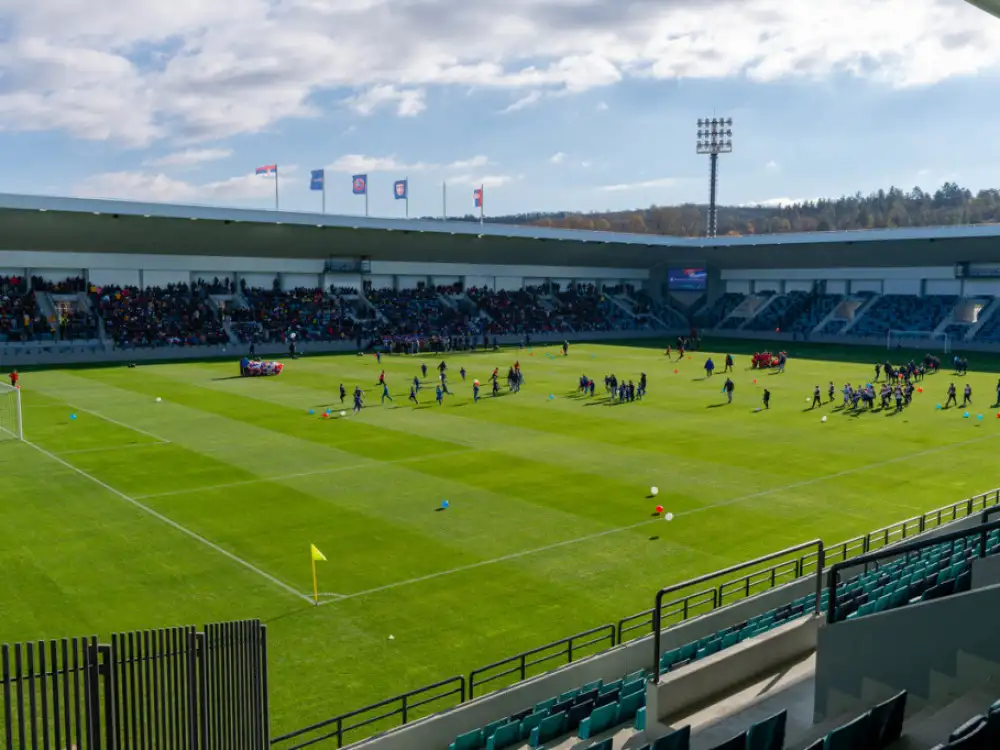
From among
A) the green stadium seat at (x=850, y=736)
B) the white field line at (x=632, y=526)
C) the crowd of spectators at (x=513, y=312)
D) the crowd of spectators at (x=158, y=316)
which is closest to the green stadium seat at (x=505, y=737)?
the green stadium seat at (x=850, y=736)

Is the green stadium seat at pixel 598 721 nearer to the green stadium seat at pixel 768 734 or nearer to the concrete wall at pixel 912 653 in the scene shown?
the concrete wall at pixel 912 653

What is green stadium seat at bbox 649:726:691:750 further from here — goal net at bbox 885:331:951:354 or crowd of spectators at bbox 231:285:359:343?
goal net at bbox 885:331:951:354

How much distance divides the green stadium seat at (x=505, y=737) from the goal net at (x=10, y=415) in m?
26.7

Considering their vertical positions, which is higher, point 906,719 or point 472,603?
point 906,719

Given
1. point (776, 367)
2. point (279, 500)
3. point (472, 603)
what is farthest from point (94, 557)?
point (776, 367)

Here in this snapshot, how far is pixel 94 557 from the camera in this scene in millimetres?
18234

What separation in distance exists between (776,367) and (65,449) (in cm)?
4071

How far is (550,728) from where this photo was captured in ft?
32.8

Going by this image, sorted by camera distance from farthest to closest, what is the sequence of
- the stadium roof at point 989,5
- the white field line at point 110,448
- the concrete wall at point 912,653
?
the white field line at point 110,448 < the stadium roof at point 989,5 < the concrete wall at point 912,653

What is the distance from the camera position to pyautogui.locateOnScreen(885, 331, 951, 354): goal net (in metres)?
70.3

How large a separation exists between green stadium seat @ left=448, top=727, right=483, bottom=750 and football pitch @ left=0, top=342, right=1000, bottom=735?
9.76ft

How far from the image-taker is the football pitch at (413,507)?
15.1 meters

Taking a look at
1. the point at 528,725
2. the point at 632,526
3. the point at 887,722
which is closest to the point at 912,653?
the point at 887,722

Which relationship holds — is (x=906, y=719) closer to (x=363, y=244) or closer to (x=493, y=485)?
(x=493, y=485)
